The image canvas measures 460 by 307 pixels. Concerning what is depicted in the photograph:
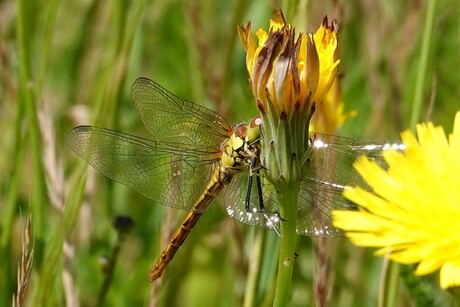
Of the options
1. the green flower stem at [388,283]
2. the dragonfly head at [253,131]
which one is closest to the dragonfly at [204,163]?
the dragonfly head at [253,131]

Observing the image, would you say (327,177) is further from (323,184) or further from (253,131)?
(253,131)

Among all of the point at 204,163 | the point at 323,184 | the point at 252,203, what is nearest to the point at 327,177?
the point at 323,184

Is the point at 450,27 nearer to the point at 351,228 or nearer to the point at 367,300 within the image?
the point at 367,300

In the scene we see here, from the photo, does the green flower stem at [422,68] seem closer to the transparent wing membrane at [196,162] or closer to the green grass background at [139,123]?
the green grass background at [139,123]

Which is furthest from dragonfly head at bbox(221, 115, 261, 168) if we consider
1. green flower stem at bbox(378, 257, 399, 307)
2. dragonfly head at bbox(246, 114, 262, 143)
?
green flower stem at bbox(378, 257, 399, 307)

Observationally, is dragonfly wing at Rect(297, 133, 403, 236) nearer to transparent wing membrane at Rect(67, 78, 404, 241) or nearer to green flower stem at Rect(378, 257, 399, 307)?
transparent wing membrane at Rect(67, 78, 404, 241)

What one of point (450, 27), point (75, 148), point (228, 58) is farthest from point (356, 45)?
point (75, 148)

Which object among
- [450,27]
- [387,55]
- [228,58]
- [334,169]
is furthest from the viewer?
[450,27]

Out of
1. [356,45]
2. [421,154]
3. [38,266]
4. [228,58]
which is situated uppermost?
[356,45]
